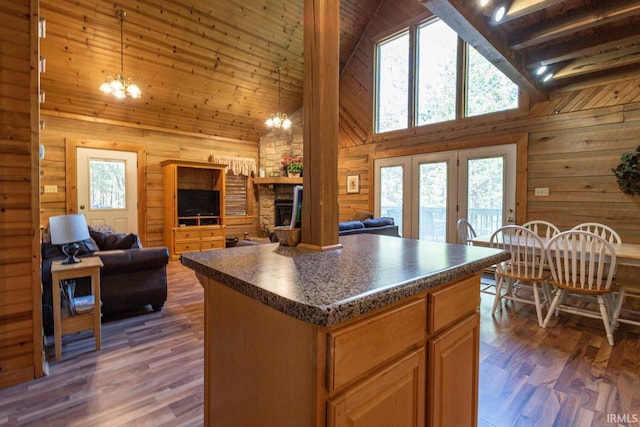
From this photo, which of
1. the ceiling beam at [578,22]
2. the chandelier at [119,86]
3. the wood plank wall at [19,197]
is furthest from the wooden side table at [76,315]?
the ceiling beam at [578,22]

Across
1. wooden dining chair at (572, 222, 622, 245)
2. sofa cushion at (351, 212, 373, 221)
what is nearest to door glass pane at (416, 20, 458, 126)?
sofa cushion at (351, 212, 373, 221)

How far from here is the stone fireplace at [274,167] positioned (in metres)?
7.38

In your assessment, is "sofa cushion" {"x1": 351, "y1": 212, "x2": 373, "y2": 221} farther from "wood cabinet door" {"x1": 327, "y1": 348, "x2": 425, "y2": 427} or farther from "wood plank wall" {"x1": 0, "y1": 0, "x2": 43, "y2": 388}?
"wood cabinet door" {"x1": 327, "y1": 348, "x2": 425, "y2": 427}

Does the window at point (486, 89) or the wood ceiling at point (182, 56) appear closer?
the wood ceiling at point (182, 56)

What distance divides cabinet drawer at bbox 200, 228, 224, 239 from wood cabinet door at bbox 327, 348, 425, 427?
19.2 ft

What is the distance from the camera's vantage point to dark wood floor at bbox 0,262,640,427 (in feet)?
5.67

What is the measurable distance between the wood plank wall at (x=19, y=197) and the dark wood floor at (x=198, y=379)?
0.76ft

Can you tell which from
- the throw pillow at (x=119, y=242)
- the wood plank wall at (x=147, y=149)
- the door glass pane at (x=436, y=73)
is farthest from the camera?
the door glass pane at (x=436, y=73)

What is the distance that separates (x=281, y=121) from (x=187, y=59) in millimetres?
1764

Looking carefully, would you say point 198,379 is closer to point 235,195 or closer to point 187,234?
point 187,234

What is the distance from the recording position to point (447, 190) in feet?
17.3

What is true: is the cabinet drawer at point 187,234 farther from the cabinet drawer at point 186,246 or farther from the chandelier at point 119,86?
the chandelier at point 119,86

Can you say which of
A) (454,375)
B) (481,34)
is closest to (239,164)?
(481,34)

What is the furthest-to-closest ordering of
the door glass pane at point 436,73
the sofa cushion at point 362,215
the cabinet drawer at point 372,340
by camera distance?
the sofa cushion at point 362,215
the door glass pane at point 436,73
the cabinet drawer at point 372,340
